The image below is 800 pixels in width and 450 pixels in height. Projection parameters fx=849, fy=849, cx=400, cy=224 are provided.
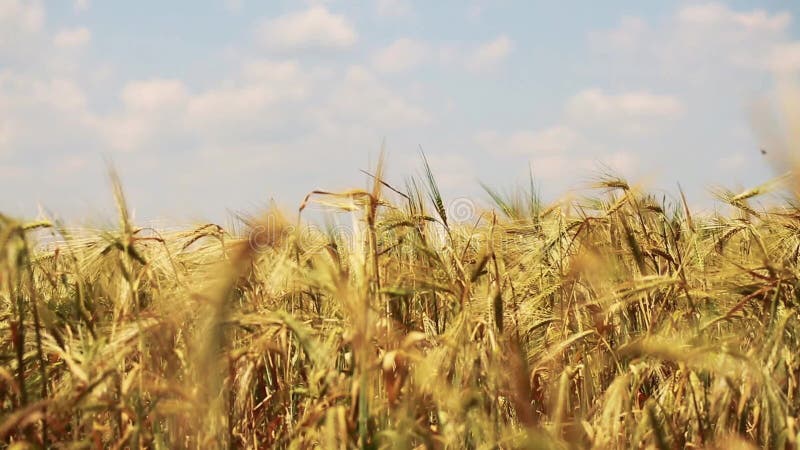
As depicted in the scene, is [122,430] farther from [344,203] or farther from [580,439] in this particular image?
[580,439]

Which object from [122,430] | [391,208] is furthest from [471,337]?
[122,430]

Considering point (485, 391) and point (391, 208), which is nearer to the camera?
point (485, 391)

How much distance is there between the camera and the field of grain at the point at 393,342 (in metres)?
1.76

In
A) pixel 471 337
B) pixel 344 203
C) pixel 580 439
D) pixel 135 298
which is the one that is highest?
pixel 344 203

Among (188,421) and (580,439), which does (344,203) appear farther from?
(580,439)

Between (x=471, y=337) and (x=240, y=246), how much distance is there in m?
0.57

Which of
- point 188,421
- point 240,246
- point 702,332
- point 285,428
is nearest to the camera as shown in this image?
point 240,246

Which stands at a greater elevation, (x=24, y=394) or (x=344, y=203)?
(x=344, y=203)

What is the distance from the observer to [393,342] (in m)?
2.00

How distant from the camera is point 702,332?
2.10 metres

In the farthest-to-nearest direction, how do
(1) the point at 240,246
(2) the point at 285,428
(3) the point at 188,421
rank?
(2) the point at 285,428
(3) the point at 188,421
(1) the point at 240,246

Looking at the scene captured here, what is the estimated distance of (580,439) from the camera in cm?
198

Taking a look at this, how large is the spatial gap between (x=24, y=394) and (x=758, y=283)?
1748 millimetres

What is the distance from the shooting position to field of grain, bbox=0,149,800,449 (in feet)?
5.78
